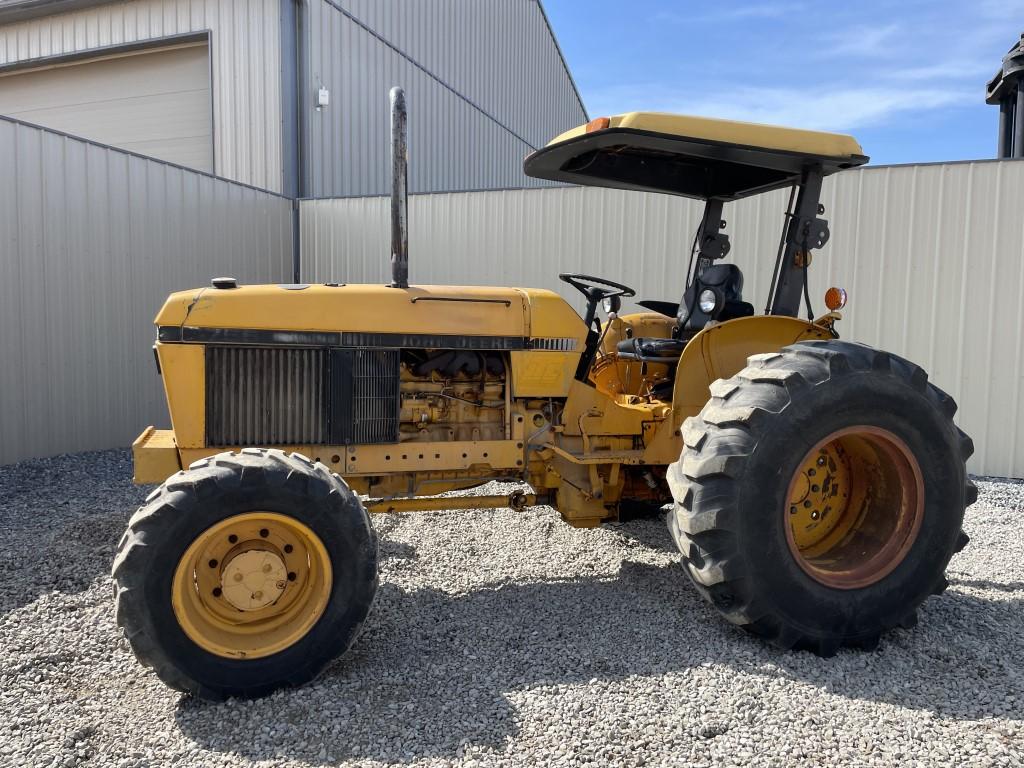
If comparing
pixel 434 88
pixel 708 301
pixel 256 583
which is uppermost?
pixel 434 88

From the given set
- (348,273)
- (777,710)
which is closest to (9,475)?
(348,273)

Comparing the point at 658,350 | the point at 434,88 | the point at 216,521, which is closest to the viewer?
the point at 216,521

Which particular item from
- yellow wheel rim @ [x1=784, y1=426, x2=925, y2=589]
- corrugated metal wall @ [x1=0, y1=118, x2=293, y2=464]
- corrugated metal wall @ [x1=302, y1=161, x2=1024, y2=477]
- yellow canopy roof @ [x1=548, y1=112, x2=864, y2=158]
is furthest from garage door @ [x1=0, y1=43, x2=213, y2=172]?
yellow wheel rim @ [x1=784, y1=426, x2=925, y2=589]

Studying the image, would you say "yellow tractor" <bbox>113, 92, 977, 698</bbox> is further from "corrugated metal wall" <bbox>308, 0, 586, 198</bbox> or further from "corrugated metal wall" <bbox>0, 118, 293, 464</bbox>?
"corrugated metal wall" <bbox>308, 0, 586, 198</bbox>

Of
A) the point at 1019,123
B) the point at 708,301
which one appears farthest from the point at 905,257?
the point at 708,301

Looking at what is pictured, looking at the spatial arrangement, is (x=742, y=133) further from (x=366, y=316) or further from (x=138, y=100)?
(x=138, y=100)

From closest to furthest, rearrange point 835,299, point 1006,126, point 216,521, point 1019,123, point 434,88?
point 216,521 < point 835,299 < point 1019,123 < point 1006,126 < point 434,88

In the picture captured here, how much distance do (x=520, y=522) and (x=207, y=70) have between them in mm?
9011

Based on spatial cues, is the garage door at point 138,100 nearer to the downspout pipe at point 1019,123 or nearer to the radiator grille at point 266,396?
the radiator grille at point 266,396

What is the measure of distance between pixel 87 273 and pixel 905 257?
804 cm

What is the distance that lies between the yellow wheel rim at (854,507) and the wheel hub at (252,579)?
2.02 metres

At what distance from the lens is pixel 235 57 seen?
10102mm

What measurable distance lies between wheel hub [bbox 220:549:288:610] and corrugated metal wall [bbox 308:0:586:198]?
8335 millimetres

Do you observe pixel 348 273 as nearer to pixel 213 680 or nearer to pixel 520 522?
pixel 520 522
